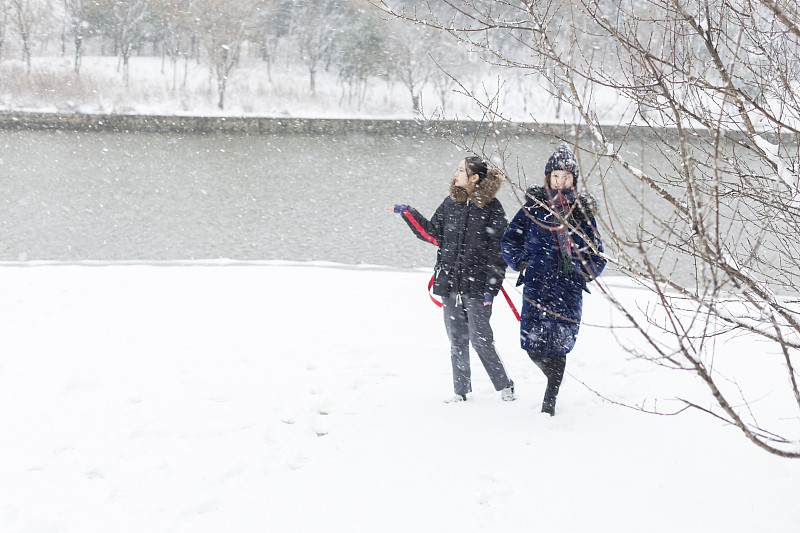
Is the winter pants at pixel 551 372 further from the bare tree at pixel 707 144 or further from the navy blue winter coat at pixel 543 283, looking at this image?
the bare tree at pixel 707 144

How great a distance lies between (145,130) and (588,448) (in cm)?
3034

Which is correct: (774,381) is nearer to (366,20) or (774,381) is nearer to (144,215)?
(144,215)

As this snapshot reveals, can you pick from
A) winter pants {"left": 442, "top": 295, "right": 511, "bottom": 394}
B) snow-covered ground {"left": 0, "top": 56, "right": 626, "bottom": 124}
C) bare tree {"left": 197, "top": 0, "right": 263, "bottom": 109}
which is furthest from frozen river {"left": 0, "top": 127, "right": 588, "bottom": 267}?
winter pants {"left": 442, "top": 295, "right": 511, "bottom": 394}

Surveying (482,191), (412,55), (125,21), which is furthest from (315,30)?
(482,191)

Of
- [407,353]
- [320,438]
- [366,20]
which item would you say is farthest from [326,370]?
[366,20]

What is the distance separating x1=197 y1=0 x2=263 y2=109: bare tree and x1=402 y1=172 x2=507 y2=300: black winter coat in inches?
1306

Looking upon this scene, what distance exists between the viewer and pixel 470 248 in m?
3.79

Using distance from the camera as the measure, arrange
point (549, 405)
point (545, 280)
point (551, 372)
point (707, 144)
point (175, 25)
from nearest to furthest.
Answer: point (545, 280), point (551, 372), point (549, 405), point (707, 144), point (175, 25)

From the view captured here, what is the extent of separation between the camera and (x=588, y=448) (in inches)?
136

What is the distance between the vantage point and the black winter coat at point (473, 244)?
3756 millimetres

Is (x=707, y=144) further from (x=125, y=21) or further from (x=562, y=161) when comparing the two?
(x=125, y=21)

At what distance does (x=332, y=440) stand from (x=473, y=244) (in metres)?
1.37

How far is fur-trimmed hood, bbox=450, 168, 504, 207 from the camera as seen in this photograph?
12.2 ft

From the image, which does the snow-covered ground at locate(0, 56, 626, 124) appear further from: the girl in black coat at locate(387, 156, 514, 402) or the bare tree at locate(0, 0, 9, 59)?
the girl in black coat at locate(387, 156, 514, 402)
